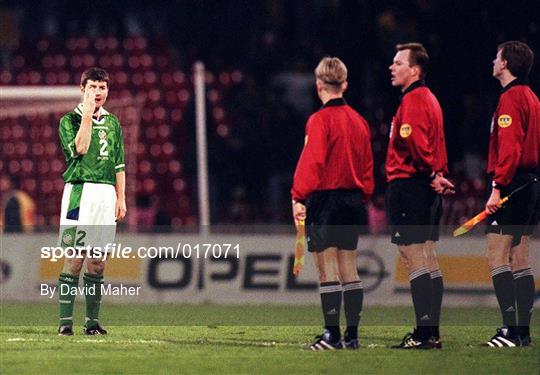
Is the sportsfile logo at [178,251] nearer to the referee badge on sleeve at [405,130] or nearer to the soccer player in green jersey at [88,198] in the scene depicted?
the soccer player in green jersey at [88,198]

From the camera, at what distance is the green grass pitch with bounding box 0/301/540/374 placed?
818 cm

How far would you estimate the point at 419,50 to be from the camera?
9.29 m

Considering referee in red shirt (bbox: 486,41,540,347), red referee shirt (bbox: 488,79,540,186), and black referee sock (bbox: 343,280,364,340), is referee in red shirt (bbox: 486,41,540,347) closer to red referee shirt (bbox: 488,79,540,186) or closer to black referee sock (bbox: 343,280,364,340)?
red referee shirt (bbox: 488,79,540,186)

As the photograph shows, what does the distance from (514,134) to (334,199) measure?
4.58 feet

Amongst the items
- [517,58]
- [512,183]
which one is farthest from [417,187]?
[517,58]

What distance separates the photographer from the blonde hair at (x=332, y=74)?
9.01 m

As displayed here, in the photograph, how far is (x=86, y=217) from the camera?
9.97 metres

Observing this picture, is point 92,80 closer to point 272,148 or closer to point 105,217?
point 105,217

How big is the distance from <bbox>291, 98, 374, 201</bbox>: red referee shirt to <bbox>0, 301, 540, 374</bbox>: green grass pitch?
1156 millimetres

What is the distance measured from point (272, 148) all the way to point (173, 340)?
963cm

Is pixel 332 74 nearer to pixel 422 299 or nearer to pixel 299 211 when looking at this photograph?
pixel 299 211

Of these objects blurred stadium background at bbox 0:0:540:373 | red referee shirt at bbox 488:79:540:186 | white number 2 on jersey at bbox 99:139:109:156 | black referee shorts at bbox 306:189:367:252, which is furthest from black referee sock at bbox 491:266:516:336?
white number 2 on jersey at bbox 99:139:109:156

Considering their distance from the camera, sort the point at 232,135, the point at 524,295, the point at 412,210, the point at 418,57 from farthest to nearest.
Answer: the point at 232,135 < the point at 524,295 < the point at 418,57 < the point at 412,210

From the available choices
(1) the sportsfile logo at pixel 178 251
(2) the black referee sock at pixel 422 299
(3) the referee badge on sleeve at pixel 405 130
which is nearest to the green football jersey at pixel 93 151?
(3) the referee badge on sleeve at pixel 405 130
